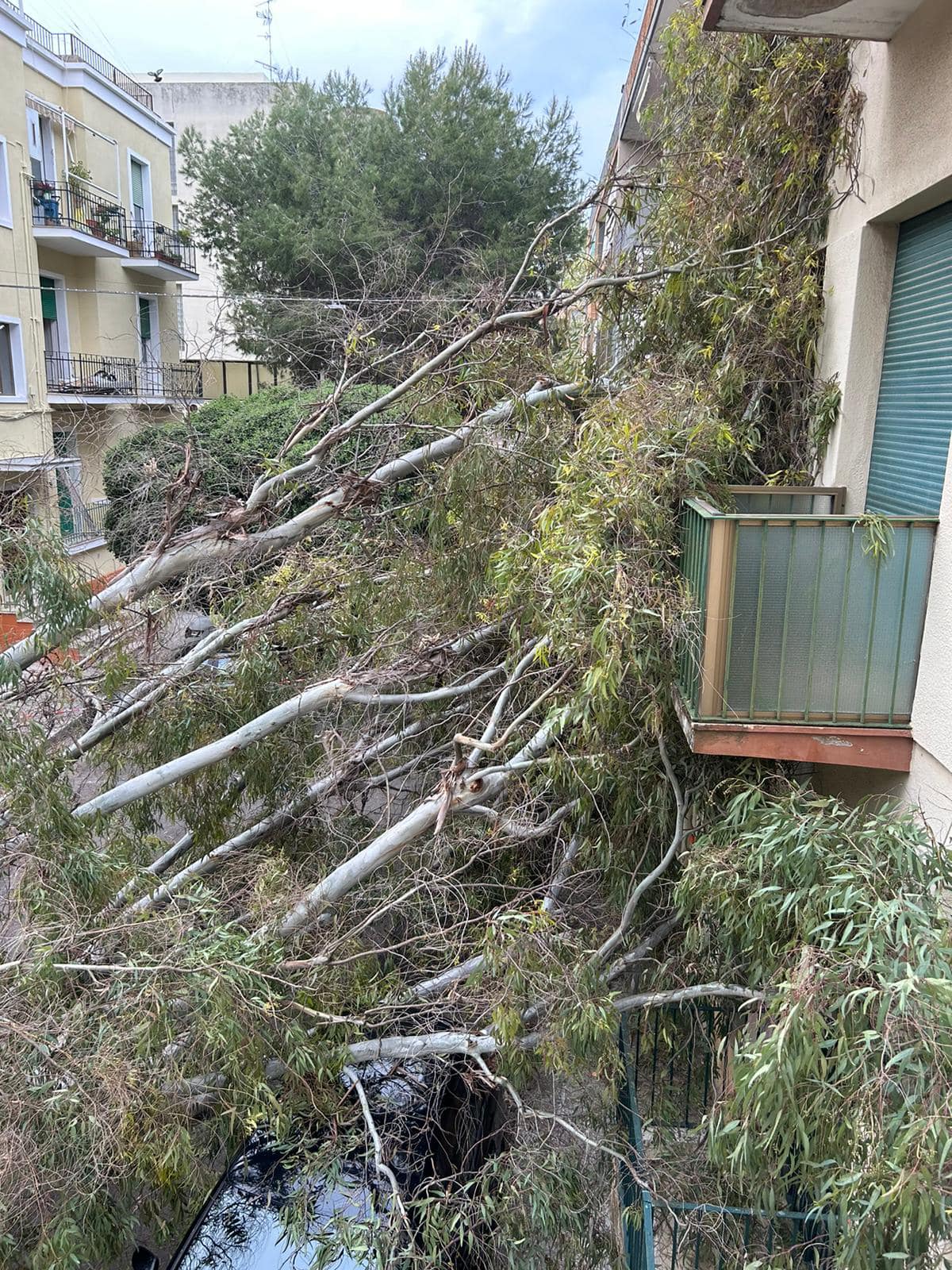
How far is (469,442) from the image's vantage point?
7.56 meters

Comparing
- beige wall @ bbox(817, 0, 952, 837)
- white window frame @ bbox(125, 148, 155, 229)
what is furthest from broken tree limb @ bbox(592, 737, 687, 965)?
white window frame @ bbox(125, 148, 155, 229)

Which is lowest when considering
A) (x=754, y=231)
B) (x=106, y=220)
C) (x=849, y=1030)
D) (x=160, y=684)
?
(x=160, y=684)

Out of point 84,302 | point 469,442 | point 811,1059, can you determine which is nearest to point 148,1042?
point 811,1059

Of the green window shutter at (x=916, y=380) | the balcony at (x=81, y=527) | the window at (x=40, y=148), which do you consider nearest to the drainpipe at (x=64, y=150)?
the window at (x=40, y=148)

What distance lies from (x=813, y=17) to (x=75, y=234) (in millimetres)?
18227

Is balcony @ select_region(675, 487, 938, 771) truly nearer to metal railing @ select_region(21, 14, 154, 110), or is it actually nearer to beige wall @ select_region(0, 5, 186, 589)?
beige wall @ select_region(0, 5, 186, 589)

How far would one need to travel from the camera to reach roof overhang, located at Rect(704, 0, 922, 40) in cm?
452

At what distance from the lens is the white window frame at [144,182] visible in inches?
876

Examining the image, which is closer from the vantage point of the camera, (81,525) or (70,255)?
(81,525)

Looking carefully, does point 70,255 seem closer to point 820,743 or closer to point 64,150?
point 64,150

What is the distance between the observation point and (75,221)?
1895 cm

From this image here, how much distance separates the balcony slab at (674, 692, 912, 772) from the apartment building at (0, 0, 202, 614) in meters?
10.1

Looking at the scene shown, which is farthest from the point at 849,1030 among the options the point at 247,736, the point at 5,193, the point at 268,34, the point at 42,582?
the point at 268,34

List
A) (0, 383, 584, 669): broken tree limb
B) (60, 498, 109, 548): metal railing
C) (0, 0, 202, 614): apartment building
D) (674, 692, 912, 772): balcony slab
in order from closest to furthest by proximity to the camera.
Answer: (674, 692, 912, 772): balcony slab → (0, 383, 584, 669): broken tree limb → (60, 498, 109, 548): metal railing → (0, 0, 202, 614): apartment building
